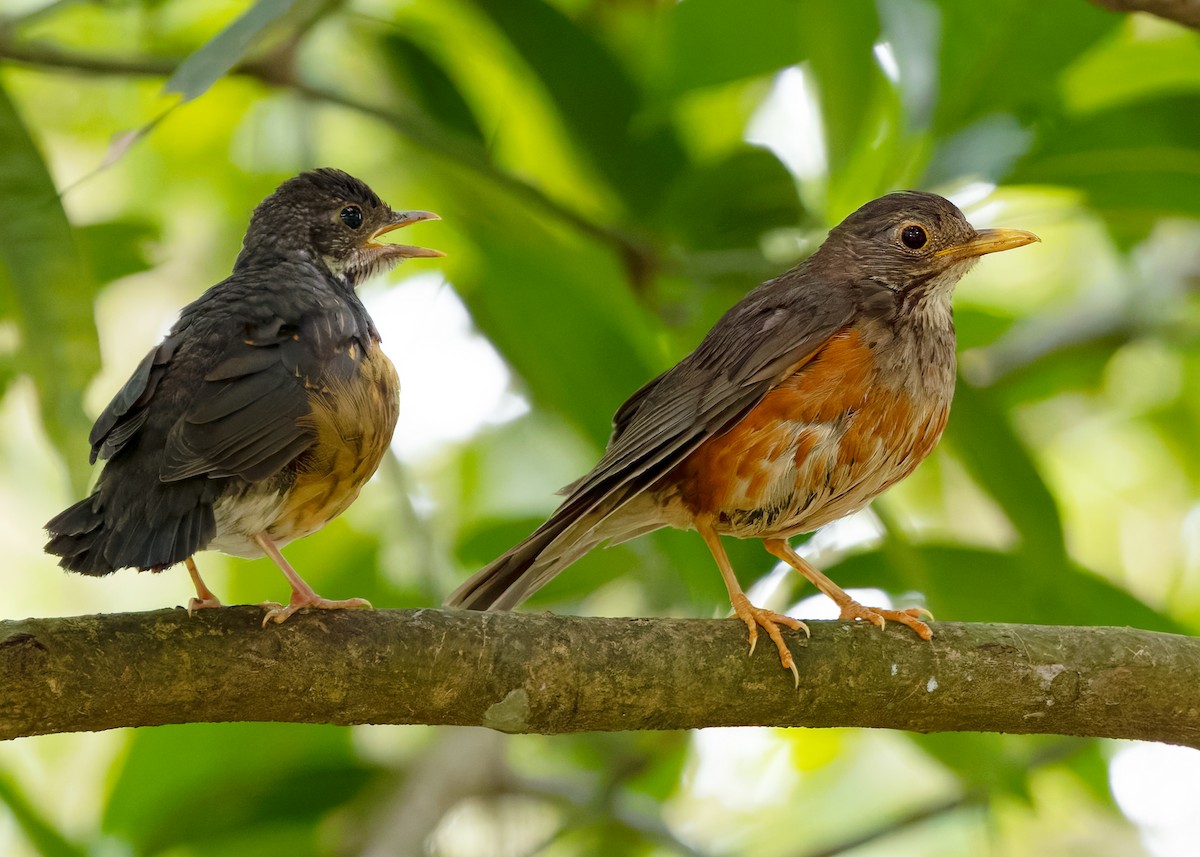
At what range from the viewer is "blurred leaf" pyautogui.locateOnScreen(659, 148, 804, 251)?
14.9 feet

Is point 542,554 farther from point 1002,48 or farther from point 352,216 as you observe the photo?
point 1002,48

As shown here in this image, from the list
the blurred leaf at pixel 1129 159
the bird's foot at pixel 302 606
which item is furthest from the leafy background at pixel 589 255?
the bird's foot at pixel 302 606

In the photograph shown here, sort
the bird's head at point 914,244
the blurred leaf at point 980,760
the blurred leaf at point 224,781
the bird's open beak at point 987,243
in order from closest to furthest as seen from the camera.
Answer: the bird's open beak at point 987,243, the bird's head at point 914,244, the blurred leaf at point 980,760, the blurred leaf at point 224,781

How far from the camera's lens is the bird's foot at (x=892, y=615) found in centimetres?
333

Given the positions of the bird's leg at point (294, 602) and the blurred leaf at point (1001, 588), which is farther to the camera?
the blurred leaf at point (1001, 588)

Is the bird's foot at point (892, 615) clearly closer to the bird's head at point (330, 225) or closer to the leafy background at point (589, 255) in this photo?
the leafy background at point (589, 255)

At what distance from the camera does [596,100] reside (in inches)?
187

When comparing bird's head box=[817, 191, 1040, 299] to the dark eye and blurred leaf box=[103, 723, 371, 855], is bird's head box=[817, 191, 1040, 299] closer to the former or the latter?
the dark eye

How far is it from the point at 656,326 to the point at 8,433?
3822 millimetres

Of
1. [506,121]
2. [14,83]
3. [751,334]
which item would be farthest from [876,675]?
[14,83]

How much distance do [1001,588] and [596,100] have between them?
215 centimetres

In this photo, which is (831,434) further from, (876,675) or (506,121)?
(506,121)

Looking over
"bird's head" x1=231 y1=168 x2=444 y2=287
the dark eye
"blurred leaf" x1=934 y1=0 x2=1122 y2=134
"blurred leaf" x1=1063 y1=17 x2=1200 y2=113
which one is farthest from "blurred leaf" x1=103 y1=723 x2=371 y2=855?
"blurred leaf" x1=1063 y1=17 x2=1200 y2=113

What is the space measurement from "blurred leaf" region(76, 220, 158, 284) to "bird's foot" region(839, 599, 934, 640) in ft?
8.14
